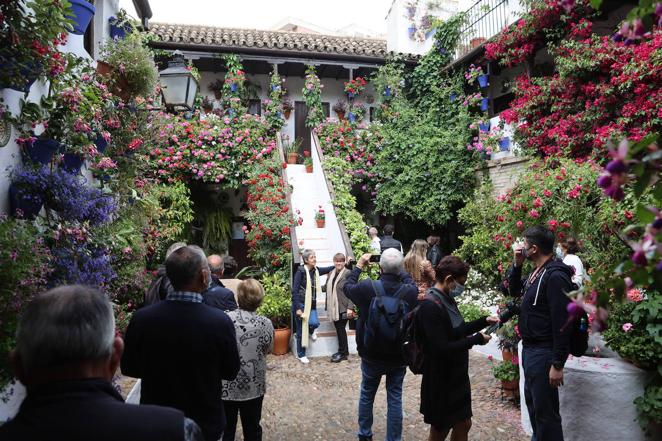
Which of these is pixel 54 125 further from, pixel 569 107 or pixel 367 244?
pixel 569 107

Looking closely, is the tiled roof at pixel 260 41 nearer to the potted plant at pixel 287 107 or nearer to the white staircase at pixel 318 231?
the potted plant at pixel 287 107

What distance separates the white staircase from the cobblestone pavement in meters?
0.56

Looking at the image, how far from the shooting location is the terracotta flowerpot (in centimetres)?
781

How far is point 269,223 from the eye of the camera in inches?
410

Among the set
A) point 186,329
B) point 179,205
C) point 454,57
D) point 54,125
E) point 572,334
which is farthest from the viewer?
point 454,57

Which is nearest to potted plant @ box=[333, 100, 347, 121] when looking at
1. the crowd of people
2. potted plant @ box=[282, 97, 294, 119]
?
potted plant @ box=[282, 97, 294, 119]

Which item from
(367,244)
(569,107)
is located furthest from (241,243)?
(569,107)

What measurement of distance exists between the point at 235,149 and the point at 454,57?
7025 millimetres

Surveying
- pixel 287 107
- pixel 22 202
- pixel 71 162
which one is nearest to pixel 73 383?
pixel 22 202

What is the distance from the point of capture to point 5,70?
314 centimetres

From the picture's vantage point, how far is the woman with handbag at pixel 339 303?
7281 mm

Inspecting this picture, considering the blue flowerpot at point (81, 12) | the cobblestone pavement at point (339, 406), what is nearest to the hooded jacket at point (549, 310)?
the cobblestone pavement at point (339, 406)

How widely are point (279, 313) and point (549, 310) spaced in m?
5.44

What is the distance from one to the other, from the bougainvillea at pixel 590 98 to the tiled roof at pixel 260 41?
6.10m
